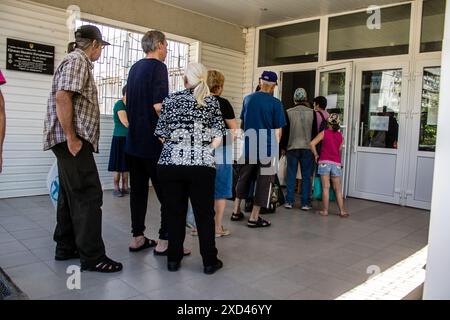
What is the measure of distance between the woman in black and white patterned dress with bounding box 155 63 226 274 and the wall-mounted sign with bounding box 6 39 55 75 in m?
3.28

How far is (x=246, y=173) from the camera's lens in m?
4.25

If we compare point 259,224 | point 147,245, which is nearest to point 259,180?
point 259,224

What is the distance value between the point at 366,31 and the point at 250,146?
352 cm

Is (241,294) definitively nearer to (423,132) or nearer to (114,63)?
(423,132)

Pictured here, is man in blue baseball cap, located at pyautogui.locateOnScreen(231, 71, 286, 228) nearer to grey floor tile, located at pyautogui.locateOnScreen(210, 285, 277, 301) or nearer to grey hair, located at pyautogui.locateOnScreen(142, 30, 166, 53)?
grey hair, located at pyautogui.locateOnScreen(142, 30, 166, 53)

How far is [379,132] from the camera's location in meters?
6.08

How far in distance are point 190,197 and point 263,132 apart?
4.92 feet

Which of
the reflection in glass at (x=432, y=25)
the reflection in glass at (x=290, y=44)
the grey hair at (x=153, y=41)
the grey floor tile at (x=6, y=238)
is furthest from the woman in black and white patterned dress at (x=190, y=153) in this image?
the reflection in glass at (x=290, y=44)

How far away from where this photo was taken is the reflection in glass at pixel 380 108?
5.89 meters

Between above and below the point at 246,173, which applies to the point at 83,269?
below

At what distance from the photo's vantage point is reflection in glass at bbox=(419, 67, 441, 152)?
18.0ft

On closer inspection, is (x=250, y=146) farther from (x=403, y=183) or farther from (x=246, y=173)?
(x=403, y=183)
